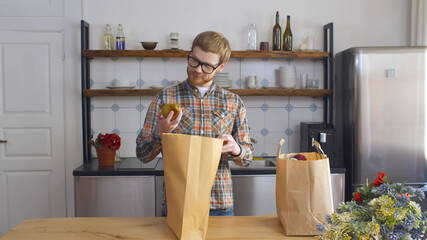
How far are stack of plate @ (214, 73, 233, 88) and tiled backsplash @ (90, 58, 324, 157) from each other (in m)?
0.21

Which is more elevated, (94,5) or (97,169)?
(94,5)

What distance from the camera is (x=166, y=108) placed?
1358mm

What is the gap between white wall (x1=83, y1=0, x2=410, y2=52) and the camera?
3.16 metres

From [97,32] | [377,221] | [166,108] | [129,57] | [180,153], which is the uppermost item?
[97,32]

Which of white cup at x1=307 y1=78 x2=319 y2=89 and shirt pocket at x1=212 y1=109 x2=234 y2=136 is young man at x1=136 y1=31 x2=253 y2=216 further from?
white cup at x1=307 y1=78 x2=319 y2=89

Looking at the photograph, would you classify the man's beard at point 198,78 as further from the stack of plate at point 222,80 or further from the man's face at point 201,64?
the stack of plate at point 222,80

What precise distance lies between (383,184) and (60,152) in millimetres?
2844

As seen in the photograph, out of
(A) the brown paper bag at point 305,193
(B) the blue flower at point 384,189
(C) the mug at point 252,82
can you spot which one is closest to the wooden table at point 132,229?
(A) the brown paper bag at point 305,193

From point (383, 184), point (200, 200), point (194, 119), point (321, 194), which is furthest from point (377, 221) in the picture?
point (194, 119)

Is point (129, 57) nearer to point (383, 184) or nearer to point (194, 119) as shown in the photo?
point (194, 119)

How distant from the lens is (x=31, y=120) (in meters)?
3.16

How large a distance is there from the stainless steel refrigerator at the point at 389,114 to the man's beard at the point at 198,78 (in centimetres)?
158

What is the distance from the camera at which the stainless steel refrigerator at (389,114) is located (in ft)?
9.05

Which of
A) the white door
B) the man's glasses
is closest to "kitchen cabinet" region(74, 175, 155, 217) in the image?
the white door
